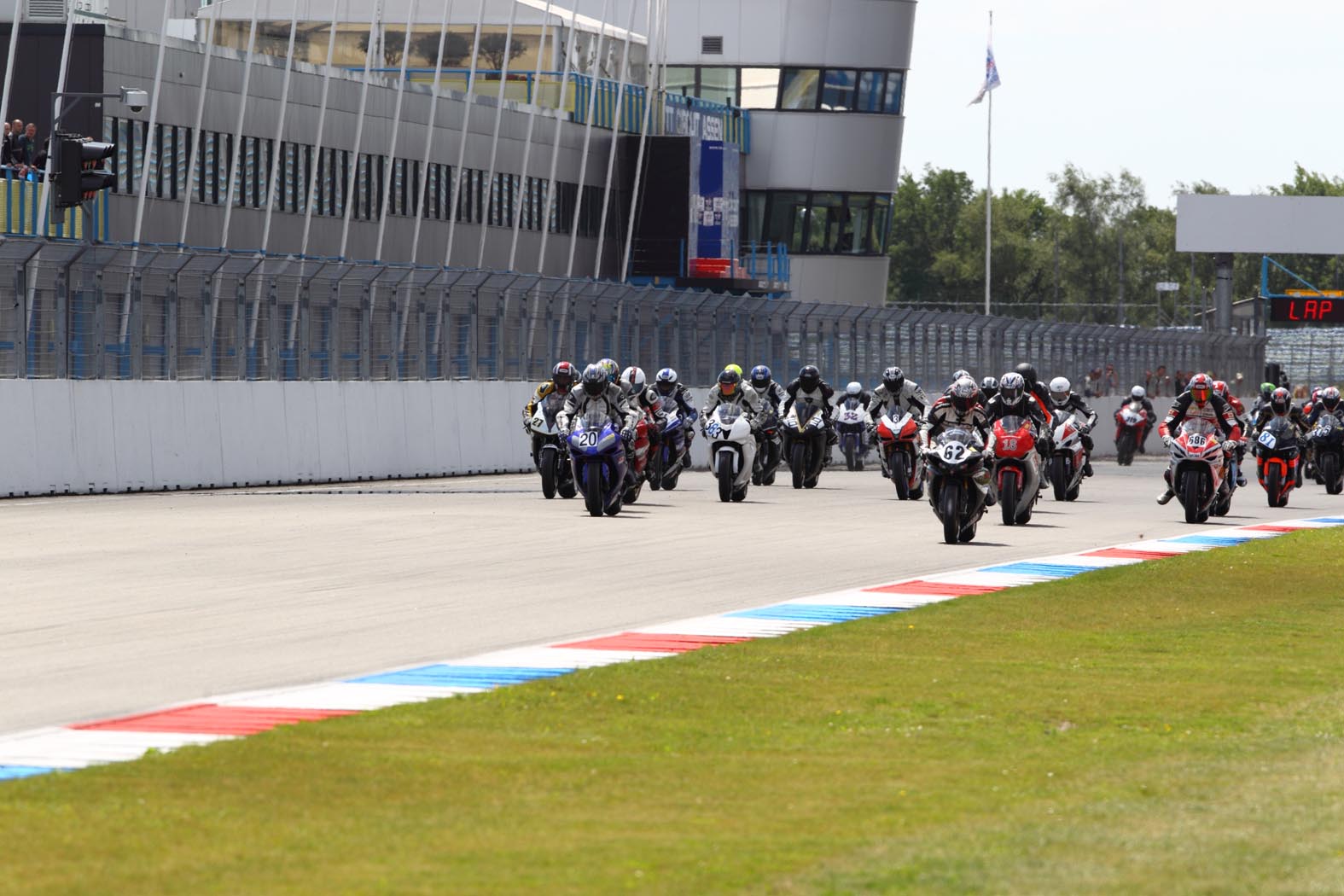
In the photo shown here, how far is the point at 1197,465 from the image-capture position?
2531 centimetres

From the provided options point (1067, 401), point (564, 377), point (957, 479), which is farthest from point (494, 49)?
point (957, 479)

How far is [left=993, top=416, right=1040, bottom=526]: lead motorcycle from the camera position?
76.5 feet

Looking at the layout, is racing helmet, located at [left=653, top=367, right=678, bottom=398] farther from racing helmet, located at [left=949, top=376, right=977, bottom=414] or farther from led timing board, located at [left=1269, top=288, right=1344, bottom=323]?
led timing board, located at [left=1269, top=288, right=1344, bottom=323]

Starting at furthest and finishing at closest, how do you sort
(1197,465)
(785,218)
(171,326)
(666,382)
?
(785,218) → (666,382) → (171,326) → (1197,465)

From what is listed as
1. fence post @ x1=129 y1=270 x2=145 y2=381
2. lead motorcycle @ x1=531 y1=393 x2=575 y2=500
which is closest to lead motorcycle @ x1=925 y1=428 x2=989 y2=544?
lead motorcycle @ x1=531 y1=393 x2=575 y2=500

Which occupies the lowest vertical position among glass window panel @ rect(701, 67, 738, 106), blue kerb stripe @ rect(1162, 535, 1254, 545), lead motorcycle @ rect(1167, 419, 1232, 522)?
blue kerb stripe @ rect(1162, 535, 1254, 545)

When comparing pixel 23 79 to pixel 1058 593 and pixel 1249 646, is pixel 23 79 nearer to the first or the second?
pixel 1058 593

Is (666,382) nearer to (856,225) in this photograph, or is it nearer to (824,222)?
(824,222)

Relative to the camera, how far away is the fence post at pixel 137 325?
91.6ft

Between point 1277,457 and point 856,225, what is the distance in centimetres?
4261

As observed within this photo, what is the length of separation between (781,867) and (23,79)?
36074mm

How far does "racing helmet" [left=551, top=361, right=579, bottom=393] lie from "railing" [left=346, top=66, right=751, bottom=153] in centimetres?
2627

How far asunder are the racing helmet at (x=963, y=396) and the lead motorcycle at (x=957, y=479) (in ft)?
1.07

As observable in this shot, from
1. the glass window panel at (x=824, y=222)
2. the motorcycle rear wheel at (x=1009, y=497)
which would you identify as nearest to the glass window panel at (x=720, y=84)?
the glass window panel at (x=824, y=222)
